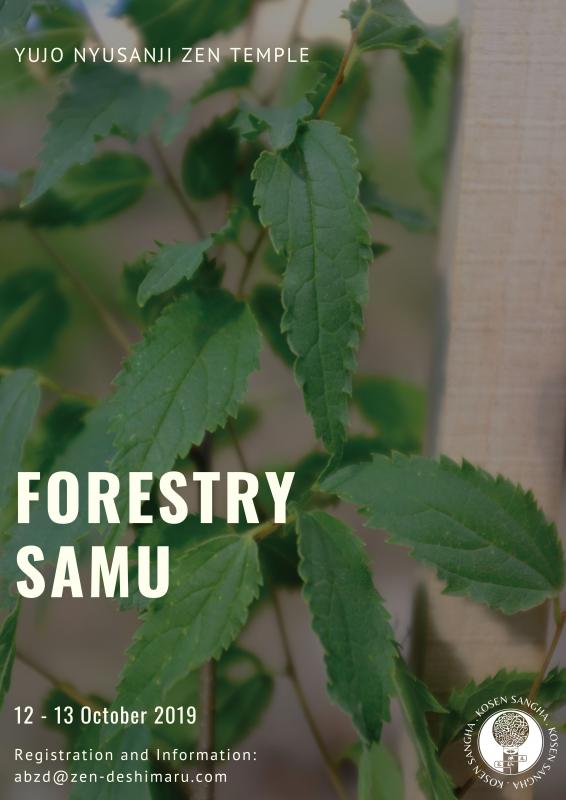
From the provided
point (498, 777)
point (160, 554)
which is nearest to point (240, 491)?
point (160, 554)

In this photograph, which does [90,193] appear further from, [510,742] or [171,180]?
[510,742]

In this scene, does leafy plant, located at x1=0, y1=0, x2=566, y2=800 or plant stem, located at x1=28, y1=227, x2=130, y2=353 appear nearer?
leafy plant, located at x1=0, y1=0, x2=566, y2=800

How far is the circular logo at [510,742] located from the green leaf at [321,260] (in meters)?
0.18

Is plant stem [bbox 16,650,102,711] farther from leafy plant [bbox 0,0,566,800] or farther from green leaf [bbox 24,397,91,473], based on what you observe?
green leaf [bbox 24,397,91,473]

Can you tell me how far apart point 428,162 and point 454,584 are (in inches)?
9.3

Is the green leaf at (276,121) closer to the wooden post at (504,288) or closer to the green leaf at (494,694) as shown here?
the wooden post at (504,288)

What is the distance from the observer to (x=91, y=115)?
1.10 feet

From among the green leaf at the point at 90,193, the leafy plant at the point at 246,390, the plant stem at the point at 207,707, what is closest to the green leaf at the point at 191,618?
the leafy plant at the point at 246,390

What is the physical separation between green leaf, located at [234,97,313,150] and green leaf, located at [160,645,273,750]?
30 centimetres

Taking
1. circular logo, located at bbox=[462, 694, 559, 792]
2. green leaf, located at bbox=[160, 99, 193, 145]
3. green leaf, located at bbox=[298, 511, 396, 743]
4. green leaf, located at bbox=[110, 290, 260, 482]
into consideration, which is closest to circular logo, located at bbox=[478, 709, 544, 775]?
circular logo, located at bbox=[462, 694, 559, 792]

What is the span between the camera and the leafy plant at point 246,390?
292mm

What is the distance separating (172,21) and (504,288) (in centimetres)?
21

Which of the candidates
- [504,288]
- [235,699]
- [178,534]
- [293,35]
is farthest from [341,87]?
[235,699]

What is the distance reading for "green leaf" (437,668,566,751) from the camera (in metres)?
0.37
